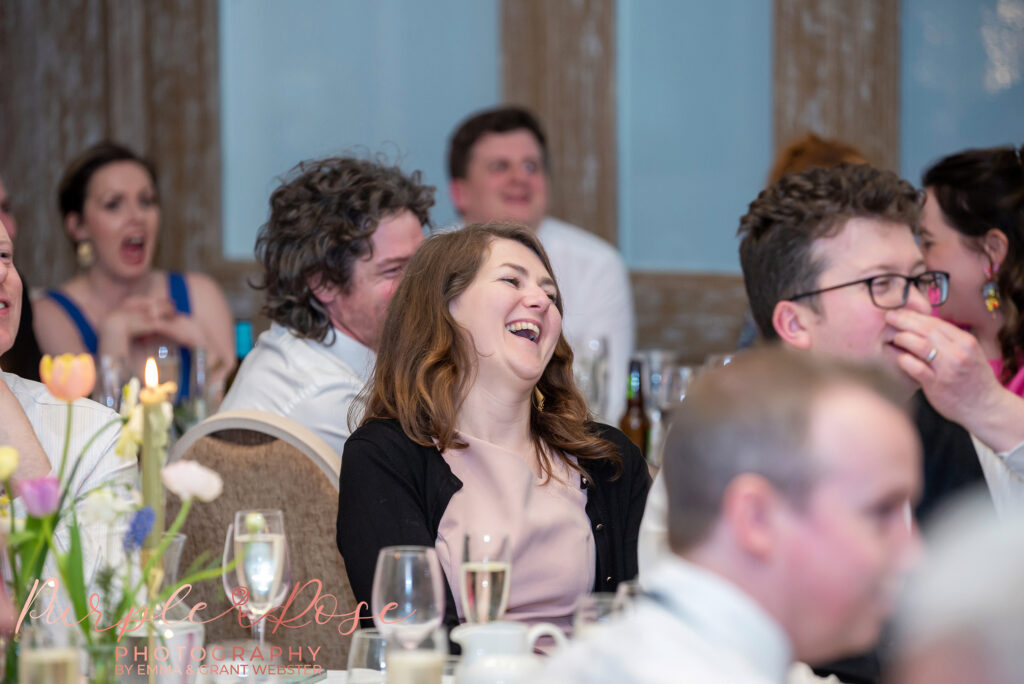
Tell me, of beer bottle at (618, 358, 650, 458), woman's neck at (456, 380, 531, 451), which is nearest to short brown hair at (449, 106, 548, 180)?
beer bottle at (618, 358, 650, 458)

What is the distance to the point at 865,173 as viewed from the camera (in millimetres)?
2320

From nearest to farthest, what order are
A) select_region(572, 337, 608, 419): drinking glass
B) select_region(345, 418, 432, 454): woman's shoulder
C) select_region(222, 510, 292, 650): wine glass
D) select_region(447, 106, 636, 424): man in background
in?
select_region(222, 510, 292, 650): wine glass < select_region(345, 418, 432, 454): woman's shoulder < select_region(572, 337, 608, 419): drinking glass < select_region(447, 106, 636, 424): man in background

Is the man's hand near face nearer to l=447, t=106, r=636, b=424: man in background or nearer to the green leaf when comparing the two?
the green leaf

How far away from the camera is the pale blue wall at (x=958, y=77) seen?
470 cm

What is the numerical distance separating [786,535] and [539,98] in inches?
166

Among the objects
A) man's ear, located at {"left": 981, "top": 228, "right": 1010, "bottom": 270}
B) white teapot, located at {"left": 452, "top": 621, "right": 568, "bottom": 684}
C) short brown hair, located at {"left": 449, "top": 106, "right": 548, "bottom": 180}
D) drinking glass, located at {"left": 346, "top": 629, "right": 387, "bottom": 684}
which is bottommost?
drinking glass, located at {"left": 346, "top": 629, "right": 387, "bottom": 684}

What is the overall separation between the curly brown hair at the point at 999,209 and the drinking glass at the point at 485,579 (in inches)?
61.8

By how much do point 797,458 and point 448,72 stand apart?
432 centimetres

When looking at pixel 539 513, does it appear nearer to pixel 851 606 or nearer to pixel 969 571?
pixel 851 606

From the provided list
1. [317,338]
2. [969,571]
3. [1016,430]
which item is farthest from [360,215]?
[969,571]

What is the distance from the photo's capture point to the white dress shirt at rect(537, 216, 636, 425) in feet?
15.0

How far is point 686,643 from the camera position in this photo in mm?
936

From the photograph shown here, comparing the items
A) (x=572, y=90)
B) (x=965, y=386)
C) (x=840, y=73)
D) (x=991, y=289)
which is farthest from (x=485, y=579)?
(x=840, y=73)

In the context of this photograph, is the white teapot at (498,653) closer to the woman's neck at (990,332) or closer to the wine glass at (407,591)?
the wine glass at (407,591)
